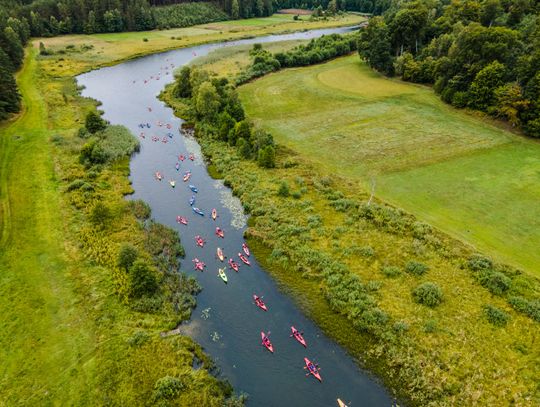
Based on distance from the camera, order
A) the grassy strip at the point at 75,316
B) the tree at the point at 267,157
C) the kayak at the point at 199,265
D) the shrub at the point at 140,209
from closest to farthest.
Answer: the grassy strip at the point at 75,316 → the kayak at the point at 199,265 → the shrub at the point at 140,209 → the tree at the point at 267,157

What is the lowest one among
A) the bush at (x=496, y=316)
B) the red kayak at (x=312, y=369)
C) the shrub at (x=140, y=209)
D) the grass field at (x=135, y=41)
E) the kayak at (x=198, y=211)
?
the red kayak at (x=312, y=369)

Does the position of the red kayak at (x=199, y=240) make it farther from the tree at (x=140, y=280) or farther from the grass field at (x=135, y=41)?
the grass field at (x=135, y=41)

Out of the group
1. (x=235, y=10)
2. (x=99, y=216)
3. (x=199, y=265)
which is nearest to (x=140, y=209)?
(x=99, y=216)

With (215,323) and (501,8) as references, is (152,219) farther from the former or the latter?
(501,8)

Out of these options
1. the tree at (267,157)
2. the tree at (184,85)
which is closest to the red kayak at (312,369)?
the tree at (267,157)

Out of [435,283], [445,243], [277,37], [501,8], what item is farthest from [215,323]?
[277,37]

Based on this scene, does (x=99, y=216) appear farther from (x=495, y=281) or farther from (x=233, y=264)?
(x=495, y=281)
